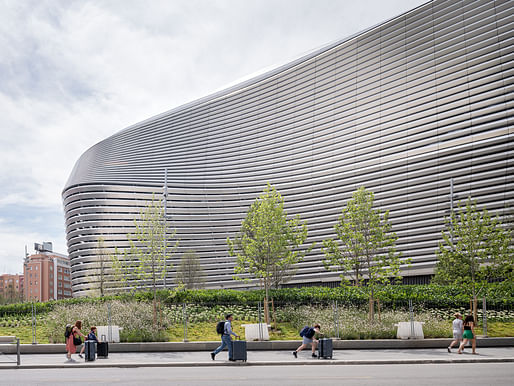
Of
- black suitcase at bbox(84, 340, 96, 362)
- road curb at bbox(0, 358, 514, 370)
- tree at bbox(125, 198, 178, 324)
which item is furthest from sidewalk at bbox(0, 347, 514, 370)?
tree at bbox(125, 198, 178, 324)

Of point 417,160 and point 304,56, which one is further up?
point 304,56

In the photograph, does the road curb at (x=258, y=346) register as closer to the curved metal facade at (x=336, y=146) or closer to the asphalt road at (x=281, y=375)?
the asphalt road at (x=281, y=375)

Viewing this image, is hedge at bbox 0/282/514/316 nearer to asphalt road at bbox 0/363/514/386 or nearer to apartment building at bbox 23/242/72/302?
asphalt road at bbox 0/363/514/386

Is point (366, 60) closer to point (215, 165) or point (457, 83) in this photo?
point (457, 83)

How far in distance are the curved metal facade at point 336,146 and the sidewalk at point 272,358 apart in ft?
86.6

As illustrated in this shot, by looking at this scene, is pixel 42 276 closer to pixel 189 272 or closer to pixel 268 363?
pixel 189 272

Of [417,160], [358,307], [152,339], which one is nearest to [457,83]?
[417,160]

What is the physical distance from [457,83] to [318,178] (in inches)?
770

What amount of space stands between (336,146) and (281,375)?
52.1m

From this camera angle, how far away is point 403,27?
60219mm

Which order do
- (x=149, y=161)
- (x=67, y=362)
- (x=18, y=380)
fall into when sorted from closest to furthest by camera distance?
1. (x=18, y=380)
2. (x=67, y=362)
3. (x=149, y=161)

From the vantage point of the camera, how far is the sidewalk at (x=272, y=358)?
17203mm

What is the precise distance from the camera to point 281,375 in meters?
14.0

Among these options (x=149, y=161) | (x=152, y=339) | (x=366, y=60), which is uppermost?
(x=366, y=60)
